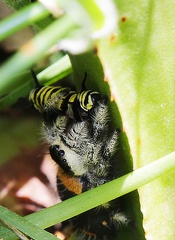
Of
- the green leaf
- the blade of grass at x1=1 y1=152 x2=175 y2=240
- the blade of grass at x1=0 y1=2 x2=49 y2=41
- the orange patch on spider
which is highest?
the blade of grass at x1=0 y1=2 x2=49 y2=41

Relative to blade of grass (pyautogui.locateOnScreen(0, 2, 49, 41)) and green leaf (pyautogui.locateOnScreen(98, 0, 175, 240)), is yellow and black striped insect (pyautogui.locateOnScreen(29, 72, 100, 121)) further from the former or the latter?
blade of grass (pyautogui.locateOnScreen(0, 2, 49, 41))

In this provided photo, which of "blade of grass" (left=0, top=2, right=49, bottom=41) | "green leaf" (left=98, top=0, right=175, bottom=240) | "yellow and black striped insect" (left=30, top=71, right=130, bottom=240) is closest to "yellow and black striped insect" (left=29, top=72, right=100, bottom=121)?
"yellow and black striped insect" (left=30, top=71, right=130, bottom=240)

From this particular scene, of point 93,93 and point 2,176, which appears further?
point 2,176

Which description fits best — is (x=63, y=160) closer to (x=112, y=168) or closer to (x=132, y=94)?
(x=112, y=168)

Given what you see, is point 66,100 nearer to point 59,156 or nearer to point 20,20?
point 59,156

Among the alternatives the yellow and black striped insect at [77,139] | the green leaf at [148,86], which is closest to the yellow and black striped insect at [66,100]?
the yellow and black striped insect at [77,139]

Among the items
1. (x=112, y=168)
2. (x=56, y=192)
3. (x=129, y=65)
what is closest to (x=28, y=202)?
(x=56, y=192)
